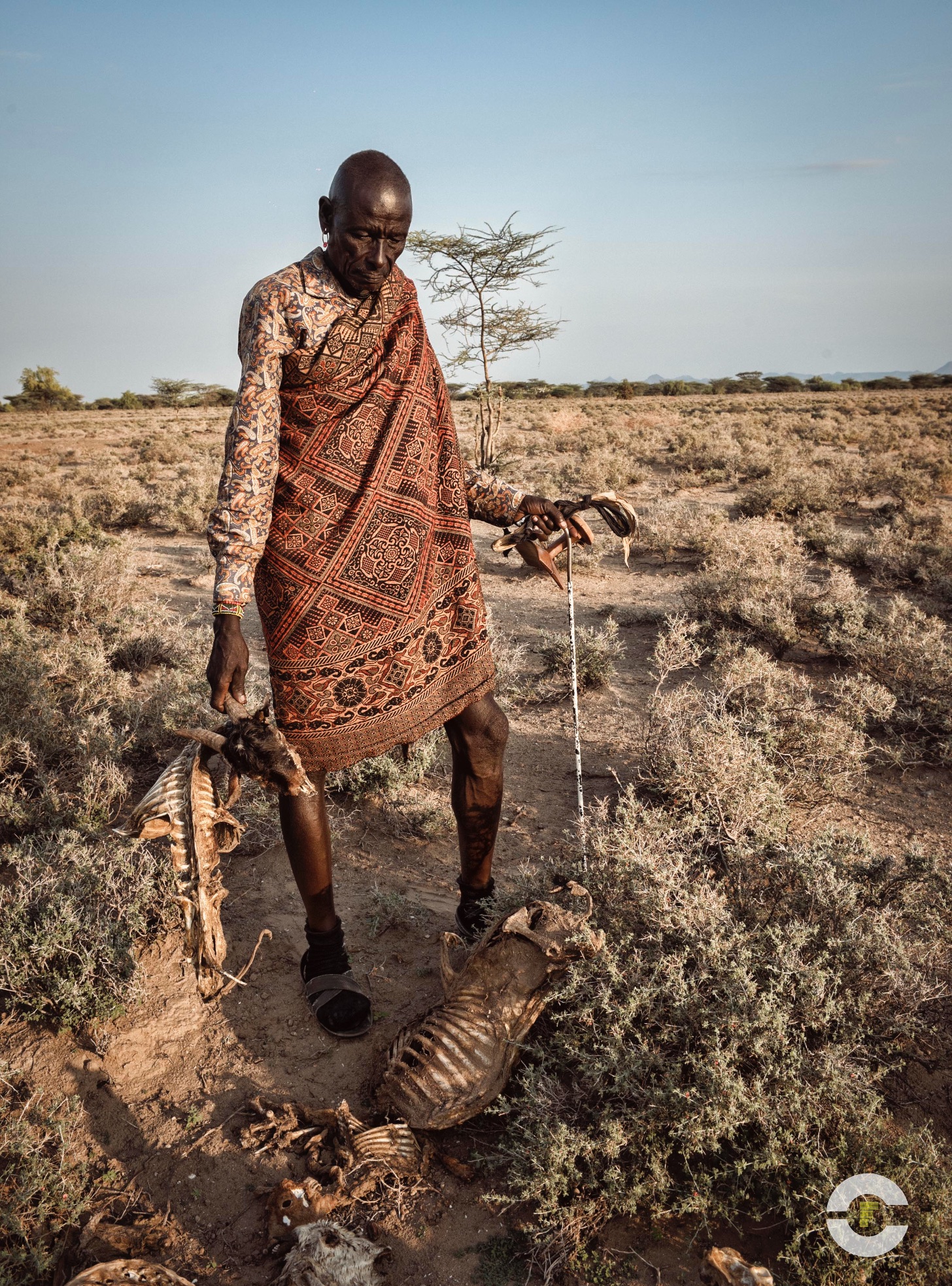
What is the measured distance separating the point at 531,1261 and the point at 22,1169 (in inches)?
46.1

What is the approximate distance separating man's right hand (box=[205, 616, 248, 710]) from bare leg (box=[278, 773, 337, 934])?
1.34 feet

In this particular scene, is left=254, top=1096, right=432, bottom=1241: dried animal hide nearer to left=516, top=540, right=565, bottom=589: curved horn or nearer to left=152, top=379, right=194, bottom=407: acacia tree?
left=516, top=540, right=565, bottom=589: curved horn

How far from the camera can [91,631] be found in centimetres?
495

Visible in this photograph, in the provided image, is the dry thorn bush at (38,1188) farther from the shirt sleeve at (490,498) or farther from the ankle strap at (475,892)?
the shirt sleeve at (490,498)

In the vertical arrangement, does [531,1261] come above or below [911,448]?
below

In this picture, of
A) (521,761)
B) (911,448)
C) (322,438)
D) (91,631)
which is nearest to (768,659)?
(521,761)

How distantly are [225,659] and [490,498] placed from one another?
0.98 metres

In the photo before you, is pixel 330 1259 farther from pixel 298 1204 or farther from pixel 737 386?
pixel 737 386

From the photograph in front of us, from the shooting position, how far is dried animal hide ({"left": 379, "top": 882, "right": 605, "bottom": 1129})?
6.16 ft

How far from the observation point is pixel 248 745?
1857 mm

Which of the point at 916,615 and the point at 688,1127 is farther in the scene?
the point at 916,615

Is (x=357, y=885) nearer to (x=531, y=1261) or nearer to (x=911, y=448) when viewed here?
(x=531, y=1261)

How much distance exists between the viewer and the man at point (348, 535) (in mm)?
1884

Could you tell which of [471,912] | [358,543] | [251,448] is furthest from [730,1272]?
[251,448]
